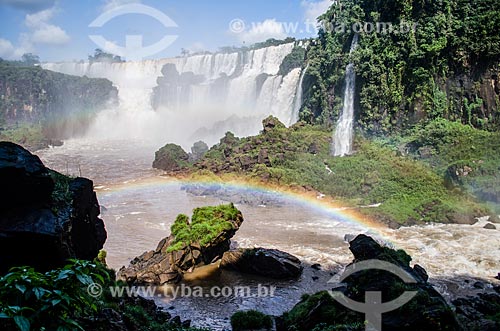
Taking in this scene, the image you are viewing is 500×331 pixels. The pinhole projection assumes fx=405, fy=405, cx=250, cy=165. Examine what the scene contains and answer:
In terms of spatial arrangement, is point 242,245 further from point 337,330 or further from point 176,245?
point 337,330

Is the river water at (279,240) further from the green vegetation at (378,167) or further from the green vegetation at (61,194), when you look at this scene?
the green vegetation at (61,194)

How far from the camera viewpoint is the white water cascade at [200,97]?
47.9 meters

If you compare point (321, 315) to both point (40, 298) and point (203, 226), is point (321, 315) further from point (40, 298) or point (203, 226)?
point (40, 298)

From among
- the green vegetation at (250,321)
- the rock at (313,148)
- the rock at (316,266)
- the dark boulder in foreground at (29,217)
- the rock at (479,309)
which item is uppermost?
the rock at (313,148)

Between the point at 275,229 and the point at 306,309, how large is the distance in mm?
12191

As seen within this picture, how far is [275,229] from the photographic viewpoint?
2327cm

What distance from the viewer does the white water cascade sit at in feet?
157

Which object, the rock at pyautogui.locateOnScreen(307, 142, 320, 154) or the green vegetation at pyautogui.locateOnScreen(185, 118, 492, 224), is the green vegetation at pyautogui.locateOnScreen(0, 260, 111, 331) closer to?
the green vegetation at pyautogui.locateOnScreen(185, 118, 492, 224)

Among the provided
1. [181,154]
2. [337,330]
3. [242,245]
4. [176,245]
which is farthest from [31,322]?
[181,154]

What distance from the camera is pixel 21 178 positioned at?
22.3 ft

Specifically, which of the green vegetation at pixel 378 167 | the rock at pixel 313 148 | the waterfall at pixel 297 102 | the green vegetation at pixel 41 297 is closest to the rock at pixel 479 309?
the green vegetation at pixel 41 297

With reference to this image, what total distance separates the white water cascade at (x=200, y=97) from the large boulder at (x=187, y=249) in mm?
26928

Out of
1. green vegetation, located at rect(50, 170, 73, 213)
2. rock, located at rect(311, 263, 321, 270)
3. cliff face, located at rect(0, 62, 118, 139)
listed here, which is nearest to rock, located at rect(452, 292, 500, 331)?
rock, located at rect(311, 263, 321, 270)

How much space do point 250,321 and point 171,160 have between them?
28.8 m
